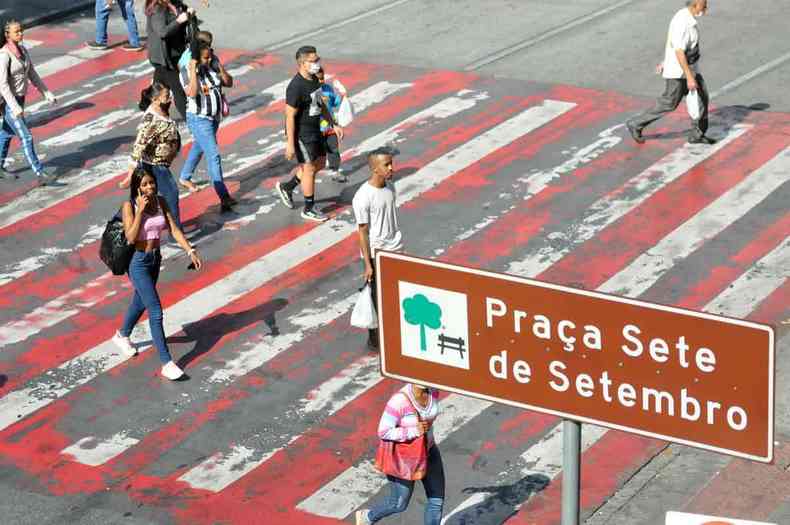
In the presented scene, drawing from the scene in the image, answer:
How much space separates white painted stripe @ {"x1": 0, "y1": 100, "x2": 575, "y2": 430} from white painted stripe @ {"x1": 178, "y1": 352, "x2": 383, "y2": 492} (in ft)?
2.97

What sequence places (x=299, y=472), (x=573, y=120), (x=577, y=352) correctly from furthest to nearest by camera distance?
(x=573, y=120) < (x=299, y=472) < (x=577, y=352)

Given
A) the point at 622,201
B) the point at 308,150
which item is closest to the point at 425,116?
the point at 308,150

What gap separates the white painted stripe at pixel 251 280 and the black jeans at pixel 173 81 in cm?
384

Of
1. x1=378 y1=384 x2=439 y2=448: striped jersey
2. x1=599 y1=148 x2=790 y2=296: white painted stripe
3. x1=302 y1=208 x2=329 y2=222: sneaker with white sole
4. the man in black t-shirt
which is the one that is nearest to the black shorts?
the man in black t-shirt

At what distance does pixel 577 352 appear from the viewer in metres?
5.38

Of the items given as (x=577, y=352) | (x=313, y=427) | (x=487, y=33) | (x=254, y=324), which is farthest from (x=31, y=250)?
(x=577, y=352)

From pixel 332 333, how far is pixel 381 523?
334cm

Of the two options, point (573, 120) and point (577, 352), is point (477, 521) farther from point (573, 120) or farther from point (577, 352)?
point (573, 120)

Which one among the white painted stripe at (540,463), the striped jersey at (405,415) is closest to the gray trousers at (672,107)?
the white painted stripe at (540,463)

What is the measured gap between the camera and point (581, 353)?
17.6 ft

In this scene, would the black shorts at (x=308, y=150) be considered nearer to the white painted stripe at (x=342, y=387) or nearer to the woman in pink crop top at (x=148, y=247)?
the woman in pink crop top at (x=148, y=247)

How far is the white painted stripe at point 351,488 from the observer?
10906 mm

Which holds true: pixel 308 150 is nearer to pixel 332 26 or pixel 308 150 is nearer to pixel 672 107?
pixel 672 107

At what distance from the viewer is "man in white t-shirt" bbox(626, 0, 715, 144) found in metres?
17.3
